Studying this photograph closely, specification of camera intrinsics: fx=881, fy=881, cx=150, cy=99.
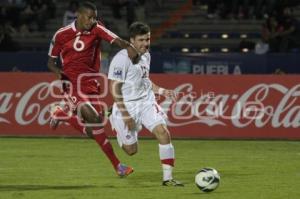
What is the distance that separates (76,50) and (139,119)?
5.95 feet

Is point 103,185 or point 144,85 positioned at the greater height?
point 144,85

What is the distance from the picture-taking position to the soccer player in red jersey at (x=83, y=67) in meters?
12.4

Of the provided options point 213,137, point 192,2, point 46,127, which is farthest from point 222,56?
point 192,2

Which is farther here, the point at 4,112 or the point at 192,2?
the point at 192,2

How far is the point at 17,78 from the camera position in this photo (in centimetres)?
1997

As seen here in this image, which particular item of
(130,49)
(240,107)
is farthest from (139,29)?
(240,107)

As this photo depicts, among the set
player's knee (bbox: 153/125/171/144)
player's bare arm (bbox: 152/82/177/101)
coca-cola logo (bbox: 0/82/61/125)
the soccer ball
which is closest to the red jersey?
player's bare arm (bbox: 152/82/177/101)

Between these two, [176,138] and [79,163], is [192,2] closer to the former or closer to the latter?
[176,138]

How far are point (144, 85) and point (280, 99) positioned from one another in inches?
319

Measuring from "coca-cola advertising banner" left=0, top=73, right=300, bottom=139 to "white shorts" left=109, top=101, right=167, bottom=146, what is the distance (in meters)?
7.19

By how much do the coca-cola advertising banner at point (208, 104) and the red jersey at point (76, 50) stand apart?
6.41m

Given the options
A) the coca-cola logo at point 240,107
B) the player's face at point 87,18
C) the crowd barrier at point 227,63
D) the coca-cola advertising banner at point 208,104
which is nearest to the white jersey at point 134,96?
the player's face at point 87,18

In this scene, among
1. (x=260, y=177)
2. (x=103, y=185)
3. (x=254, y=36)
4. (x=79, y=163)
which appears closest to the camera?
(x=103, y=185)

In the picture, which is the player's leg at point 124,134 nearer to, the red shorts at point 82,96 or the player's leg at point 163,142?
the player's leg at point 163,142
